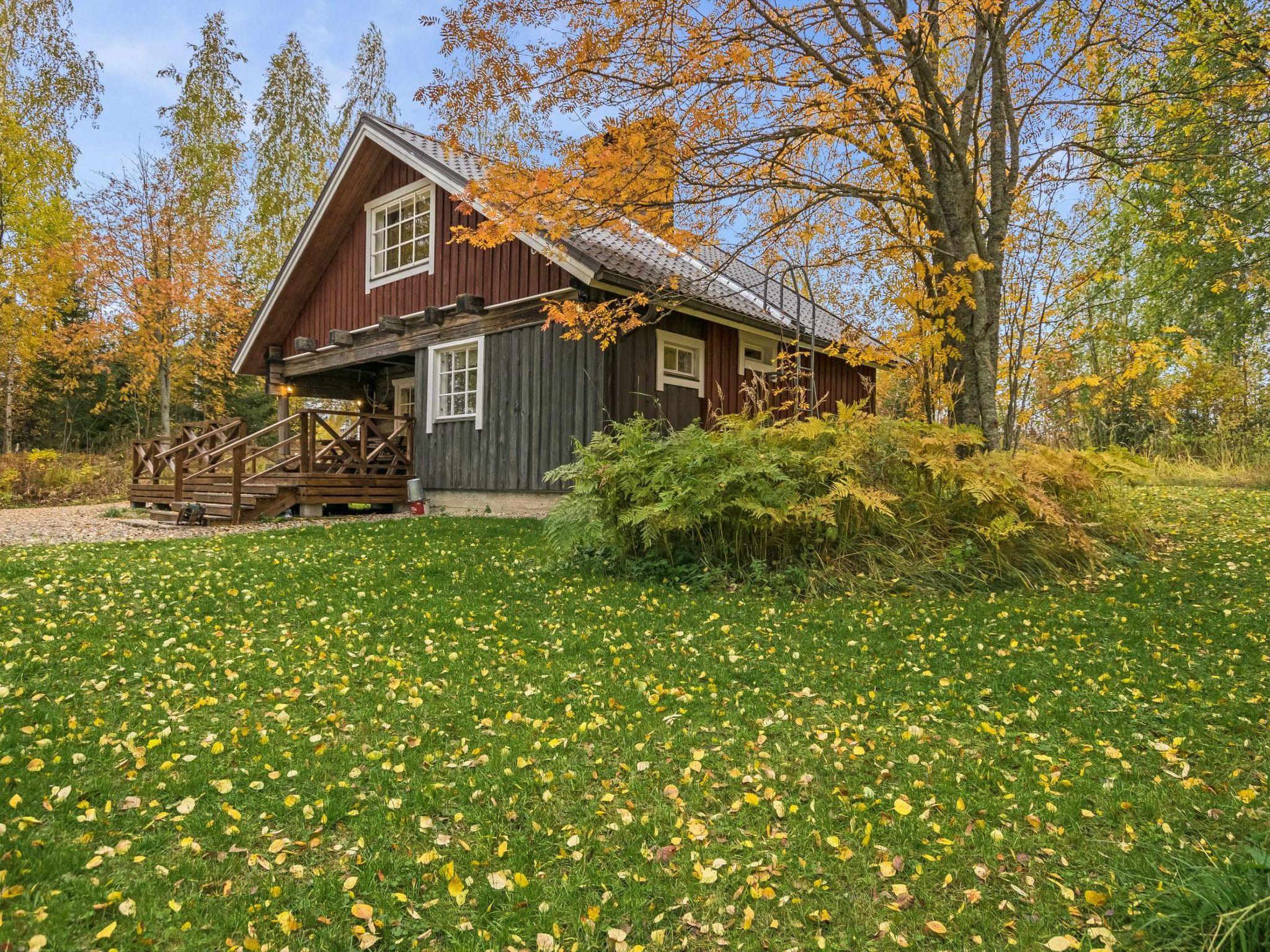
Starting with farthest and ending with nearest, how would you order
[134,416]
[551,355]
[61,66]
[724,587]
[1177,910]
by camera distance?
[134,416]
[61,66]
[551,355]
[724,587]
[1177,910]

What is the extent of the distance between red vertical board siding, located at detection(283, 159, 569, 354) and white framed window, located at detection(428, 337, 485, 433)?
77cm

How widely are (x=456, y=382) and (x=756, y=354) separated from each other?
206 inches

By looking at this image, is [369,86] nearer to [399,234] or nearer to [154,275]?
[154,275]

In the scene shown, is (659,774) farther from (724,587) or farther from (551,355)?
(551,355)

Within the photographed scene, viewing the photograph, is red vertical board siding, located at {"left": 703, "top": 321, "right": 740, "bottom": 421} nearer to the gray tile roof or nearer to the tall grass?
the gray tile roof

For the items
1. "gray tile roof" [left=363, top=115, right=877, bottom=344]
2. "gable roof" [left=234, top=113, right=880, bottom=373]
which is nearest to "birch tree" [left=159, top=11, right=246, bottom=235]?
"gable roof" [left=234, top=113, right=880, bottom=373]

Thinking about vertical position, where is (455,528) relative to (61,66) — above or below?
below

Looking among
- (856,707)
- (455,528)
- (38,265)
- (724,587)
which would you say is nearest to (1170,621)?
(856,707)

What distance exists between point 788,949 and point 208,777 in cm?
221

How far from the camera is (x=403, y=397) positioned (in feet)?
46.2

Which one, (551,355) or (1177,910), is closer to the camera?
(1177,910)

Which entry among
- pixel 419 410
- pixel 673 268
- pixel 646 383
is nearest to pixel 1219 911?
pixel 646 383

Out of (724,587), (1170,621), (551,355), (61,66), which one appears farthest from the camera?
(61,66)

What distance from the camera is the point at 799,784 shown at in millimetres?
2602
